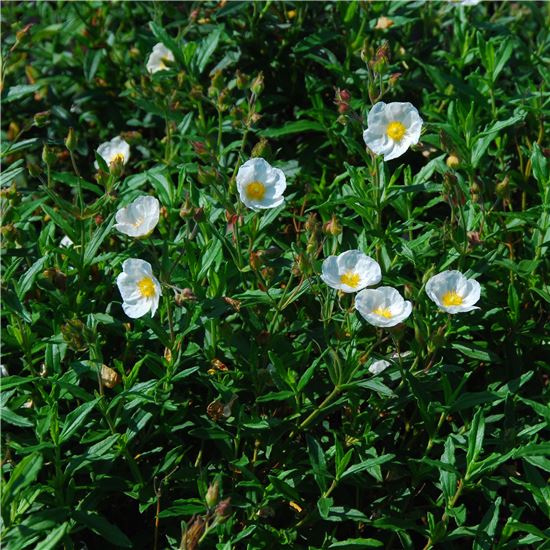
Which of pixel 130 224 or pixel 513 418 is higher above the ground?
pixel 130 224

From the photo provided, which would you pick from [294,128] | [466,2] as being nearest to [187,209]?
[294,128]

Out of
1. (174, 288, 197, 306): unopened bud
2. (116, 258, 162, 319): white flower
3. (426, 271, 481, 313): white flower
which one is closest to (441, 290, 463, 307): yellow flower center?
(426, 271, 481, 313): white flower

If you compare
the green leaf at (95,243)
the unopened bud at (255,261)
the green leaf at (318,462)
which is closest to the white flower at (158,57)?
the green leaf at (95,243)

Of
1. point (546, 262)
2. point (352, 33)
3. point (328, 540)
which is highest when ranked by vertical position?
point (352, 33)

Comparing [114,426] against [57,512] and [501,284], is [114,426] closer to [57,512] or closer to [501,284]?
[57,512]

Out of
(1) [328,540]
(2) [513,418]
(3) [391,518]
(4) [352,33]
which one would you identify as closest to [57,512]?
(1) [328,540]

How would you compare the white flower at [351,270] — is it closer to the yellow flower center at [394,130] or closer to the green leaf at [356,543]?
the yellow flower center at [394,130]

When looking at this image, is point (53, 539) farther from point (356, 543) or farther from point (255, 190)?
point (255, 190)
